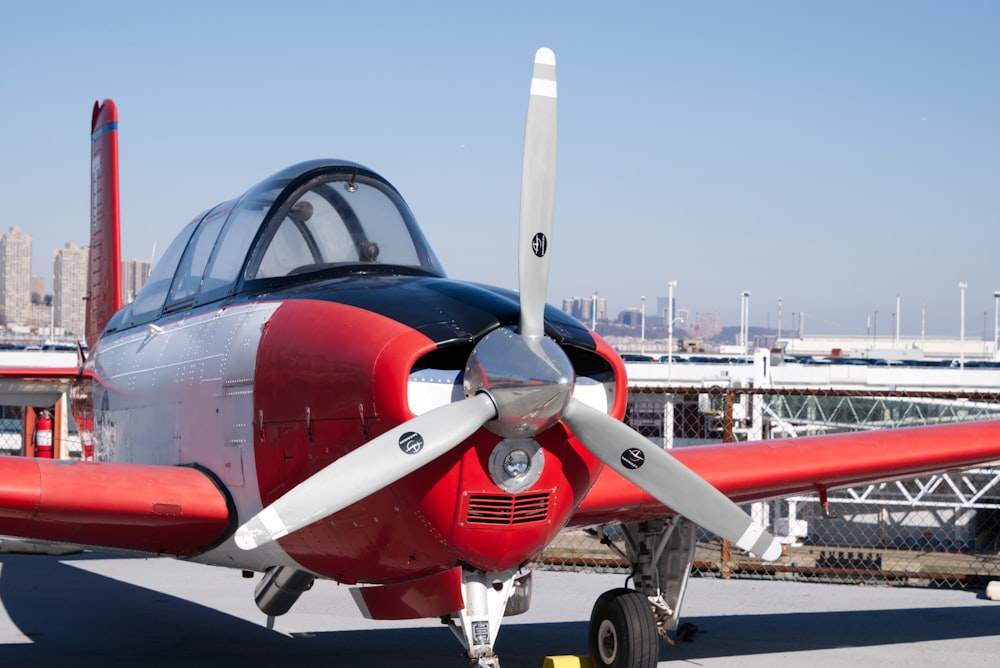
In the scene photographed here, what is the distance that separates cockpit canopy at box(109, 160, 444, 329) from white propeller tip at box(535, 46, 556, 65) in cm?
152

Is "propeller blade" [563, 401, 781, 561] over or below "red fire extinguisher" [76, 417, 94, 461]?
over

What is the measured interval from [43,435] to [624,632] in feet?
26.3

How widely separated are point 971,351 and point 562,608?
4130 inches

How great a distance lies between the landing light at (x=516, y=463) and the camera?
4.29 m

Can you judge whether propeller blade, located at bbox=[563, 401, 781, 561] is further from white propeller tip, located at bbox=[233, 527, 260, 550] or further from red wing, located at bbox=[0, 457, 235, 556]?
red wing, located at bbox=[0, 457, 235, 556]

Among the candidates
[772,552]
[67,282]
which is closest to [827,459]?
[772,552]

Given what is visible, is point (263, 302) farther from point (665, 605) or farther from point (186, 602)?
point (186, 602)

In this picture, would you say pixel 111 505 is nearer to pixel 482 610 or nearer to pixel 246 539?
pixel 246 539

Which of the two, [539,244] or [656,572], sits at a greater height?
[539,244]

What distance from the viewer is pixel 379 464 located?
416 centimetres

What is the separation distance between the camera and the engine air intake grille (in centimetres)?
438

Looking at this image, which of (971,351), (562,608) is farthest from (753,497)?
(971,351)

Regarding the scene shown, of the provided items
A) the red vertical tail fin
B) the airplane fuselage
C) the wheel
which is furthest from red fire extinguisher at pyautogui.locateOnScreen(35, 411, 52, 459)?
the wheel

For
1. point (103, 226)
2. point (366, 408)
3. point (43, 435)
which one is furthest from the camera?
point (43, 435)
